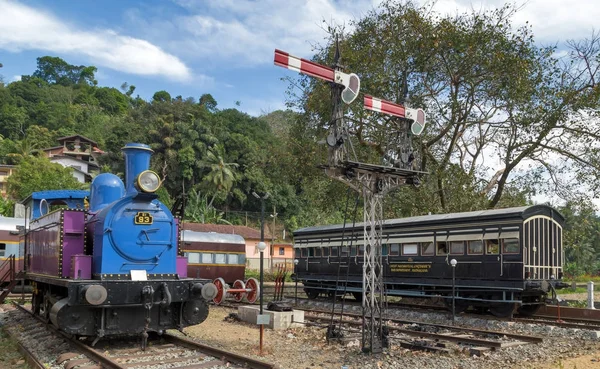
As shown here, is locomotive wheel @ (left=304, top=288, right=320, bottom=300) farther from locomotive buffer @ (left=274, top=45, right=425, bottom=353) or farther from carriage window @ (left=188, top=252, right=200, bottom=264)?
locomotive buffer @ (left=274, top=45, right=425, bottom=353)

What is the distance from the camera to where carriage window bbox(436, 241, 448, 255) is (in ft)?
53.0

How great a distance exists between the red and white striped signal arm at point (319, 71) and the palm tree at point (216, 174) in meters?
42.7

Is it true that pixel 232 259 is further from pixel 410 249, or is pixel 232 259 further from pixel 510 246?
pixel 510 246

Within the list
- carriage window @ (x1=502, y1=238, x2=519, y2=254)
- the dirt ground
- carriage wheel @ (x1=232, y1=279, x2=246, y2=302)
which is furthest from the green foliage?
carriage window @ (x1=502, y1=238, x2=519, y2=254)

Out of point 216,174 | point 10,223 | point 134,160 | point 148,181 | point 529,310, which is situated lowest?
point 529,310

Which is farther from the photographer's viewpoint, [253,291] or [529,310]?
[253,291]

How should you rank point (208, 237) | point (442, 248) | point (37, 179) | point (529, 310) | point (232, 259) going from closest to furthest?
1. point (529, 310)
2. point (442, 248)
3. point (208, 237)
4. point (232, 259)
5. point (37, 179)

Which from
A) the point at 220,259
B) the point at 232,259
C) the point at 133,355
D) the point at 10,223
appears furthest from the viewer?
the point at 232,259

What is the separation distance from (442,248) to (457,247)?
1.94 feet

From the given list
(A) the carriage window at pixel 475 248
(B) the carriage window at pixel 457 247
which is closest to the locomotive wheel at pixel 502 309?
(A) the carriage window at pixel 475 248

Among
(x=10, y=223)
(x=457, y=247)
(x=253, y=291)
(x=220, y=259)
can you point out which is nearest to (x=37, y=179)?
(x=10, y=223)

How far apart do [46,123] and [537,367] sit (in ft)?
277

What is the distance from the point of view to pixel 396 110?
10.3 meters

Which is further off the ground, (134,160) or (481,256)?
(134,160)
